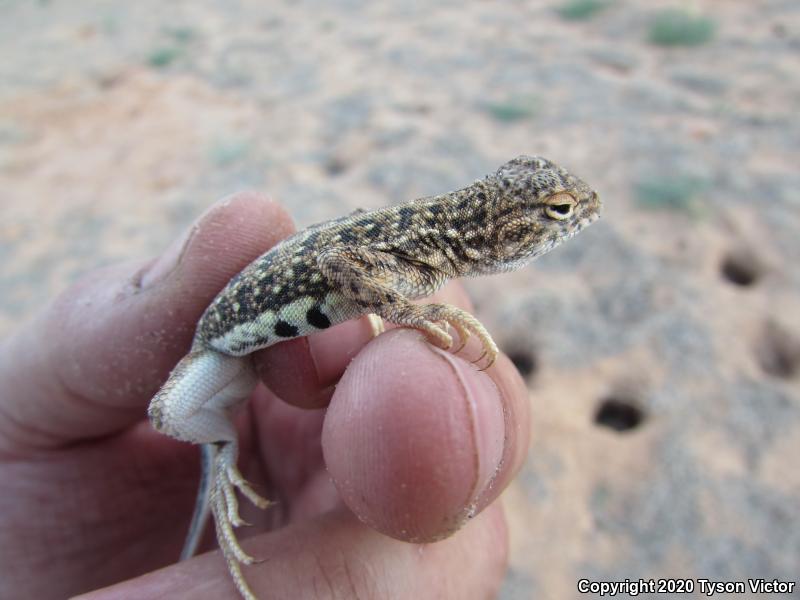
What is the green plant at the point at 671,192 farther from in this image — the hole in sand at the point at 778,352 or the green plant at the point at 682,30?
the green plant at the point at 682,30

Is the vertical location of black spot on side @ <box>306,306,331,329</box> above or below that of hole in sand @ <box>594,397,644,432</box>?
above

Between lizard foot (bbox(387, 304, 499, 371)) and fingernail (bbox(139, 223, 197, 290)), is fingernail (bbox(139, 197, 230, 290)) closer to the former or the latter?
fingernail (bbox(139, 223, 197, 290))

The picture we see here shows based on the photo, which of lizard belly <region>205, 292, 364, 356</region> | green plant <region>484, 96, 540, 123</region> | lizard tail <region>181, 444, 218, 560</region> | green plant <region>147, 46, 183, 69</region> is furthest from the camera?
green plant <region>147, 46, 183, 69</region>

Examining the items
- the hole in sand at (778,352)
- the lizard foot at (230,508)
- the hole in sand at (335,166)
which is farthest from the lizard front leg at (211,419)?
the hole in sand at (335,166)

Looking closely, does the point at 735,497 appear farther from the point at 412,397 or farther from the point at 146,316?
the point at 146,316

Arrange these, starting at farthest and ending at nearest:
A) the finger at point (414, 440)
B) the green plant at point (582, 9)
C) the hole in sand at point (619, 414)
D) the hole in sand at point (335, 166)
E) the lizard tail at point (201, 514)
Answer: the green plant at point (582, 9) → the hole in sand at point (335, 166) → the hole in sand at point (619, 414) → the lizard tail at point (201, 514) → the finger at point (414, 440)

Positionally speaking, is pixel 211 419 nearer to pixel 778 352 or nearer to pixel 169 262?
pixel 169 262

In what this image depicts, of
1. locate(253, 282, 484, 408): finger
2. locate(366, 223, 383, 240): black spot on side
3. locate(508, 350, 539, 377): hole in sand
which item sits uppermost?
locate(366, 223, 383, 240): black spot on side

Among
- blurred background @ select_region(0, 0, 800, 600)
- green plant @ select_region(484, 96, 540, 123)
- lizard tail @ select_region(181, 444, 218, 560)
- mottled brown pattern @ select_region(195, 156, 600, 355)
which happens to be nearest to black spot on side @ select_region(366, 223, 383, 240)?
mottled brown pattern @ select_region(195, 156, 600, 355)

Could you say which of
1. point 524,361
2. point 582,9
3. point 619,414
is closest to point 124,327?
point 524,361
